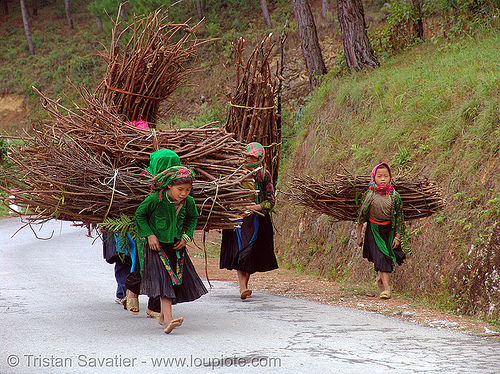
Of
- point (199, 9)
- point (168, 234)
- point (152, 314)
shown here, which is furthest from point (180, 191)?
point (199, 9)

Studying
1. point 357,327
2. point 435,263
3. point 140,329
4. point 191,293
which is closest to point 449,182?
point 435,263

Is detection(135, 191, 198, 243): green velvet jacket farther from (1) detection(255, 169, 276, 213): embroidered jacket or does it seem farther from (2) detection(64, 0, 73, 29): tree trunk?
(2) detection(64, 0, 73, 29): tree trunk

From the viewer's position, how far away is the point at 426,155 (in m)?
8.19

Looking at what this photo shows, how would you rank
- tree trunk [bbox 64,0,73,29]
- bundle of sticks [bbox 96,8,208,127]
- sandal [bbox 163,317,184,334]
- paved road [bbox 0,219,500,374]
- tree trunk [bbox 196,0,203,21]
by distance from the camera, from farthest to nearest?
tree trunk [bbox 64,0,73,29] < tree trunk [bbox 196,0,203,21] < bundle of sticks [bbox 96,8,208,127] < sandal [bbox 163,317,184,334] < paved road [bbox 0,219,500,374]

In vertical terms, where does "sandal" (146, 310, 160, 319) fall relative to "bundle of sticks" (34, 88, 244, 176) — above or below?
below

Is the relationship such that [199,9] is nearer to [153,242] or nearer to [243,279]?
[243,279]

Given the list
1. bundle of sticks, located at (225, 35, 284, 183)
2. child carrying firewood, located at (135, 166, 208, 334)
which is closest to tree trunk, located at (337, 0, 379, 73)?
bundle of sticks, located at (225, 35, 284, 183)

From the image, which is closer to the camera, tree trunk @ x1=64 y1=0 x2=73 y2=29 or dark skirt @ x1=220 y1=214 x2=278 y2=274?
dark skirt @ x1=220 y1=214 x2=278 y2=274

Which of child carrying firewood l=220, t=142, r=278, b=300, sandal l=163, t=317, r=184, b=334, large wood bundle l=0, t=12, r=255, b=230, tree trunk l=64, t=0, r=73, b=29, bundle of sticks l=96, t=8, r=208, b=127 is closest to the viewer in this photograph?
sandal l=163, t=317, r=184, b=334

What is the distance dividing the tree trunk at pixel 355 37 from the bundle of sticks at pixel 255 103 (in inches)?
190

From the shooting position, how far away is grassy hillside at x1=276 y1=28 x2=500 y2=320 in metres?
6.30

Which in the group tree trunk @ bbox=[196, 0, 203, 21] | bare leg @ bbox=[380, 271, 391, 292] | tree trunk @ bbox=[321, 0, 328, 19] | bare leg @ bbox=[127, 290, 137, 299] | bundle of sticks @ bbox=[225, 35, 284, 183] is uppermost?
tree trunk @ bbox=[196, 0, 203, 21]

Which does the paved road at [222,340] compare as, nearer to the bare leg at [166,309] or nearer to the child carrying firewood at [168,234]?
the bare leg at [166,309]

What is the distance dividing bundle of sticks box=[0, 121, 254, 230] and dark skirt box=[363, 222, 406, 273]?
2.11 m
